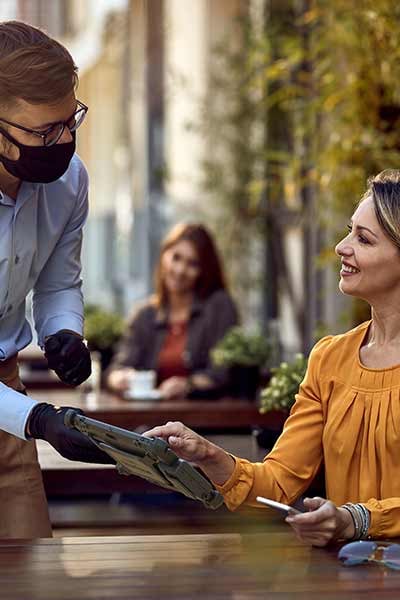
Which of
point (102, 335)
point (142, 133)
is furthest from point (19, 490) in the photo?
point (142, 133)

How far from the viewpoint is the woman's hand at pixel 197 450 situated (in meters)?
2.22

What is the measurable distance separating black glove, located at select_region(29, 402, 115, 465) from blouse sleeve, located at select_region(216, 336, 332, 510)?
1.01ft

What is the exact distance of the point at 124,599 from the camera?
5.58 ft

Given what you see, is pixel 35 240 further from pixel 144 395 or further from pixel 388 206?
pixel 144 395

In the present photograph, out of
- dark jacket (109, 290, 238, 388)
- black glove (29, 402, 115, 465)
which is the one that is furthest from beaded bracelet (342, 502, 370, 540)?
dark jacket (109, 290, 238, 388)

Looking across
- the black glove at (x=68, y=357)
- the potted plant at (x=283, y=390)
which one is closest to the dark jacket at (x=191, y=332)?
the potted plant at (x=283, y=390)

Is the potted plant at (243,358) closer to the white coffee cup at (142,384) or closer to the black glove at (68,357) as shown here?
the white coffee cup at (142,384)

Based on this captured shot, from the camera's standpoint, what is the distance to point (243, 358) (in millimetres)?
4574

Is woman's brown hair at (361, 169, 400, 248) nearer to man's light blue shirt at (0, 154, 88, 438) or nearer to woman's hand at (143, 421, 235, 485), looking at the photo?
woman's hand at (143, 421, 235, 485)

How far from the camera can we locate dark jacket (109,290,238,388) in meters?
5.39

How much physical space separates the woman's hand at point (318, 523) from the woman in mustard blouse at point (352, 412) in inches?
8.6

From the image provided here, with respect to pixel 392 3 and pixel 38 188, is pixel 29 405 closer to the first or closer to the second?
pixel 38 188

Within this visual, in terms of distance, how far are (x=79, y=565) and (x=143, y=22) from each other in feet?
29.6

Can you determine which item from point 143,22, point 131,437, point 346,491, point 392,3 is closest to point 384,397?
point 346,491
